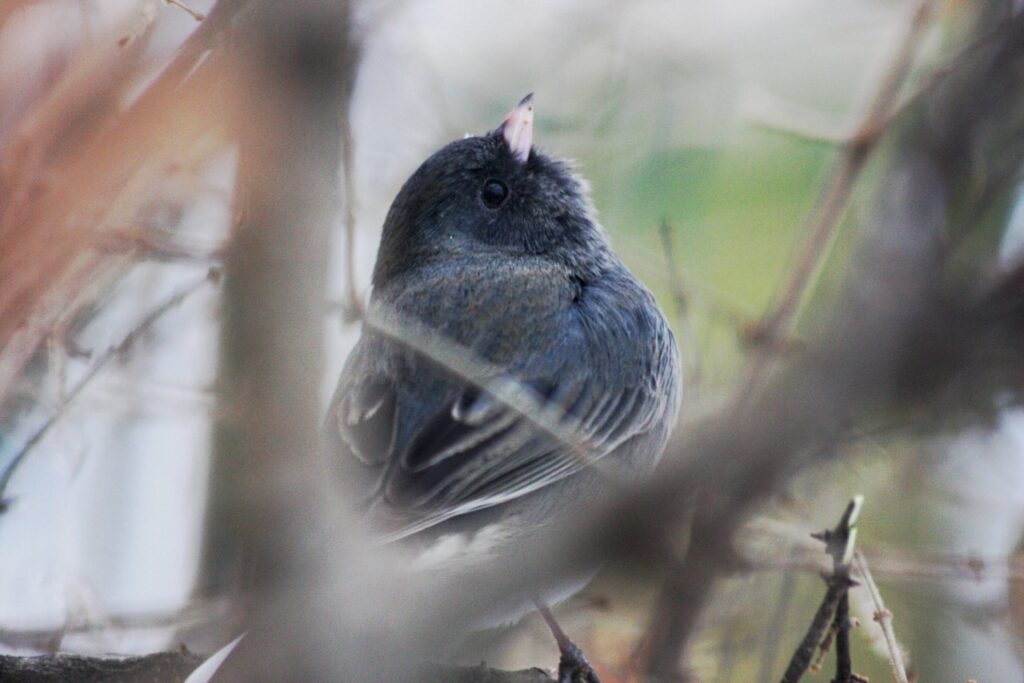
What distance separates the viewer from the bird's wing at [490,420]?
2129mm

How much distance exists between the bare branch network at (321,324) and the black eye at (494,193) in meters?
0.78

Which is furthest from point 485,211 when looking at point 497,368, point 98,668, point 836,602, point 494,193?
point 836,602

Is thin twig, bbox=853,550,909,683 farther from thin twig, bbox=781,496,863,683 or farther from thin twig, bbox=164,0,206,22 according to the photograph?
thin twig, bbox=164,0,206,22

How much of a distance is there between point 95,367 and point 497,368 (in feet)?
2.82

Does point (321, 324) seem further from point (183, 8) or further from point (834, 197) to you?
point (834, 197)

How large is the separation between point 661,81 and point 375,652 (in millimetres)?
2434

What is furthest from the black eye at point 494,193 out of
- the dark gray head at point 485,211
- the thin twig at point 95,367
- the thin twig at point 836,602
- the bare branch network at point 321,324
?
the thin twig at point 836,602

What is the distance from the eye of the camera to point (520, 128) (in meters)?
2.84

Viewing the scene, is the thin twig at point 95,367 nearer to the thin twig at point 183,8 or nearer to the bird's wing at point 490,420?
the bird's wing at point 490,420

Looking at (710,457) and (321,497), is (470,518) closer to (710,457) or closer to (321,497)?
(321,497)

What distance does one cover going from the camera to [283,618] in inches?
52.2

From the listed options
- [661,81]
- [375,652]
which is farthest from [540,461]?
[661,81]

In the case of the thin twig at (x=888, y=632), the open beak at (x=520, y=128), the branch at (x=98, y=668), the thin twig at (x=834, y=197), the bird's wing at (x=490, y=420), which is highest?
the open beak at (x=520, y=128)

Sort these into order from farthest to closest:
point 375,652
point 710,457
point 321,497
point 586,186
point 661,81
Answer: point 661,81 → point 586,186 → point 321,497 → point 375,652 → point 710,457
